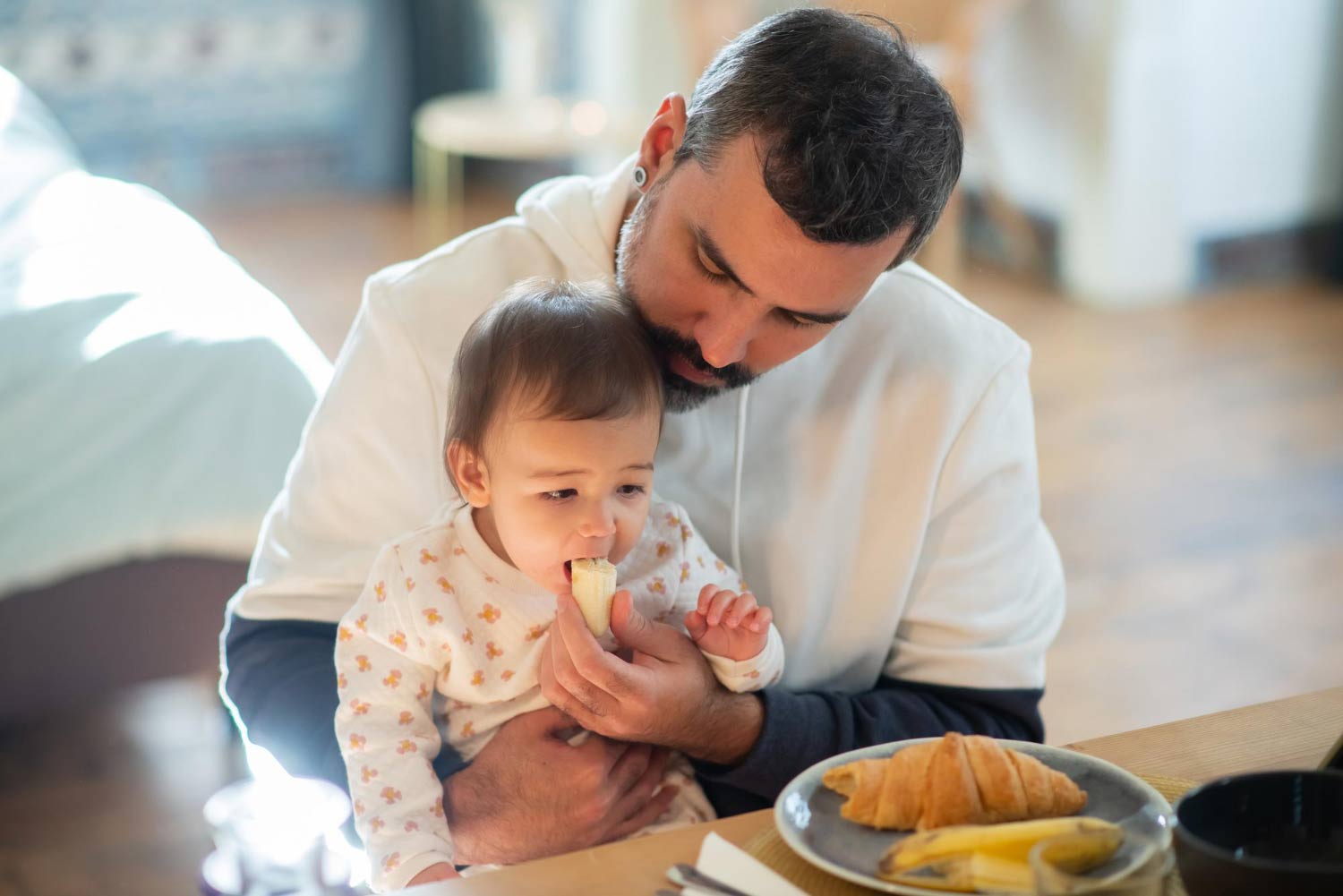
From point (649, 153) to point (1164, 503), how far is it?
8.13ft

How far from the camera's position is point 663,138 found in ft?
4.68

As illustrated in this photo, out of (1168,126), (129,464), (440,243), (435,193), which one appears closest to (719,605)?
(129,464)

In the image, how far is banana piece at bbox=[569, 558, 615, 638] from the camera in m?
1.15

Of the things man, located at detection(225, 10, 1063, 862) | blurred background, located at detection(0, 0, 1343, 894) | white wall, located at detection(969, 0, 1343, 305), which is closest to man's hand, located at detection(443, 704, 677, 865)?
man, located at detection(225, 10, 1063, 862)

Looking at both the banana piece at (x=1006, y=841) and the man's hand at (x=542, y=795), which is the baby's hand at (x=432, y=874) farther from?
the banana piece at (x=1006, y=841)

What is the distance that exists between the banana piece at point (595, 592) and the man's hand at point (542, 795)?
154 mm

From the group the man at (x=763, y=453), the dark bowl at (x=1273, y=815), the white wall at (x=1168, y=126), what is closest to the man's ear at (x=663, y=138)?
the man at (x=763, y=453)

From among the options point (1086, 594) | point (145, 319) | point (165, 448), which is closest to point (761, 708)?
point (165, 448)

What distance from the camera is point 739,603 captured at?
1.21 m

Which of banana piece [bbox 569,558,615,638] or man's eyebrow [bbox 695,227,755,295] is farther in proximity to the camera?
man's eyebrow [bbox 695,227,755,295]

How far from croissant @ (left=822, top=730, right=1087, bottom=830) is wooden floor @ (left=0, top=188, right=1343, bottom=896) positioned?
1.64 meters

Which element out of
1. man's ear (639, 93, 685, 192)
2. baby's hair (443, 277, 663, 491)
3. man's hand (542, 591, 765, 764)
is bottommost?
man's hand (542, 591, 765, 764)

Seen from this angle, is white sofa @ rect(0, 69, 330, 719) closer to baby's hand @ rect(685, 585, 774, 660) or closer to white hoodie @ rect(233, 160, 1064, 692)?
white hoodie @ rect(233, 160, 1064, 692)

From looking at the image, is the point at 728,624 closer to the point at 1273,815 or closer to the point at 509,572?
the point at 509,572
